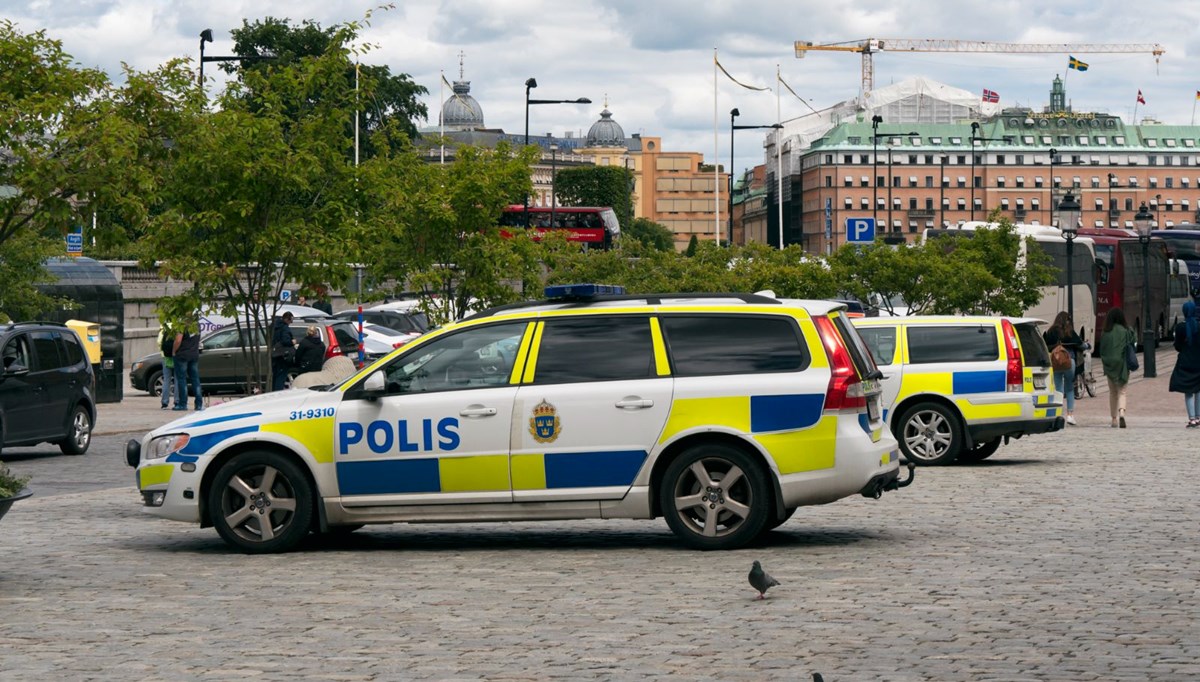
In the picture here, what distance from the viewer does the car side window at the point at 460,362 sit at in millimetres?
12297

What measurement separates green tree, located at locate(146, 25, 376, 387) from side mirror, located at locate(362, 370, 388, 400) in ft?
33.4

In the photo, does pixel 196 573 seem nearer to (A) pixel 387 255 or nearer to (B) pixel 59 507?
(B) pixel 59 507

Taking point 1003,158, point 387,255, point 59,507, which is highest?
point 1003,158

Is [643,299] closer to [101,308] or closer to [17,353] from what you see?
[17,353]

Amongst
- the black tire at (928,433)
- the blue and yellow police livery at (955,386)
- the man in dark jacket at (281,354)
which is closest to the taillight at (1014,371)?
the blue and yellow police livery at (955,386)

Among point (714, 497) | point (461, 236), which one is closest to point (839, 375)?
point (714, 497)

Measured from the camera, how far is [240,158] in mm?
22188

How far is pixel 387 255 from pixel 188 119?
32.6 ft

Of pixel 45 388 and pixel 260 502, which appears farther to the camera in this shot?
pixel 45 388

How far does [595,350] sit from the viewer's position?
12273mm

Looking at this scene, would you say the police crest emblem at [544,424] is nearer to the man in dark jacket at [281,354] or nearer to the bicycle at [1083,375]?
the man in dark jacket at [281,354]

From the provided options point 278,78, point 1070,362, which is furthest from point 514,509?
point 1070,362

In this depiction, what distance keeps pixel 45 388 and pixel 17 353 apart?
→ 60cm

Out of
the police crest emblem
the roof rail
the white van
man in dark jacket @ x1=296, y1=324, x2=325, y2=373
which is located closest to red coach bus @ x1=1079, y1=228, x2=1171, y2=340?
the white van
